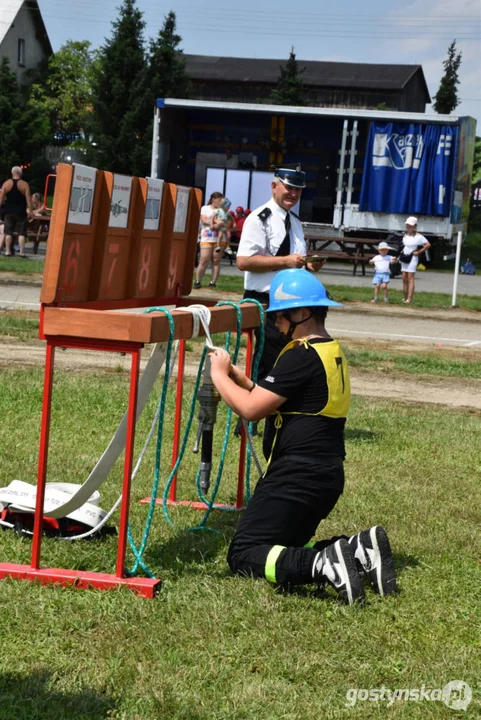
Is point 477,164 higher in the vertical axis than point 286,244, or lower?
higher

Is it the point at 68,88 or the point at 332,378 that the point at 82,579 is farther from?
the point at 68,88

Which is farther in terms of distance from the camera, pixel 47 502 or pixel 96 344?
pixel 47 502

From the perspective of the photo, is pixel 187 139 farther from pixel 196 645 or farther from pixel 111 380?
pixel 196 645

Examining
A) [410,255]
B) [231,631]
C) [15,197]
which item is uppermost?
[15,197]

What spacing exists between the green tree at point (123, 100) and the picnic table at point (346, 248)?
562 inches

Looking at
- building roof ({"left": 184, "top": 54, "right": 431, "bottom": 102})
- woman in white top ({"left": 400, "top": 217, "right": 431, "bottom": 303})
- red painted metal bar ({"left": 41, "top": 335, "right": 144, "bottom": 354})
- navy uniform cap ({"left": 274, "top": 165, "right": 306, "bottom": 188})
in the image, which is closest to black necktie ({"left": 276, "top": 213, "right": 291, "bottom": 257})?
navy uniform cap ({"left": 274, "top": 165, "right": 306, "bottom": 188})

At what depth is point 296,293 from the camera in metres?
4.99

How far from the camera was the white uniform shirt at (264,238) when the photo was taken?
7527 mm

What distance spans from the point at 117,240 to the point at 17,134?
136ft

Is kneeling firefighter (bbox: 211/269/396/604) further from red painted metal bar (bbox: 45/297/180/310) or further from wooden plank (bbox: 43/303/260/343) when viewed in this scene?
red painted metal bar (bbox: 45/297/180/310)

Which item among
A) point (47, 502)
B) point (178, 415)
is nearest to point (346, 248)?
point (178, 415)

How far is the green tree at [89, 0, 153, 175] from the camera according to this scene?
44.5 metres

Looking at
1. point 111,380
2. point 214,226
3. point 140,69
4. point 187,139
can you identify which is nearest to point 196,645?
point 111,380

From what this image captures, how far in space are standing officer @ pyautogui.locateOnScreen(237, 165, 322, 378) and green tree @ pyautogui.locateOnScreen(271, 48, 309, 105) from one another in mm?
49605
